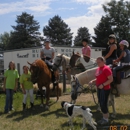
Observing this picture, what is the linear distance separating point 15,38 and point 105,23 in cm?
2265

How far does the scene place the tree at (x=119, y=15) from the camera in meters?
53.8

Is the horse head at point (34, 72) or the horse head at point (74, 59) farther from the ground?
the horse head at point (74, 59)

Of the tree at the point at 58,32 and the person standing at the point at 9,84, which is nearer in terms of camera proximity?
the person standing at the point at 9,84

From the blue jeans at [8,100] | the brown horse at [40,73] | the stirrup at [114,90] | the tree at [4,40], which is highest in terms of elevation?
the tree at [4,40]

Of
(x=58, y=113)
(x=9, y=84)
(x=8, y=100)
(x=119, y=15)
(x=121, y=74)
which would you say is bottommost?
(x=58, y=113)

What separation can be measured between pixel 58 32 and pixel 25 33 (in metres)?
10.5

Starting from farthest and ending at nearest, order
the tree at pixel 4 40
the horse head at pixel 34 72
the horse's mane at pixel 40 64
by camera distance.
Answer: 1. the tree at pixel 4 40
2. the horse's mane at pixel 40 64
3. the horse head at pixel 34 72

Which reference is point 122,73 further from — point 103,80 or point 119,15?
point 119,15

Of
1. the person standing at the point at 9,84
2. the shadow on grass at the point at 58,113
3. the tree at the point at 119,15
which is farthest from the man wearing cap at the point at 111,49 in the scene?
the tree at the point at 119,15

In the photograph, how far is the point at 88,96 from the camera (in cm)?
1189

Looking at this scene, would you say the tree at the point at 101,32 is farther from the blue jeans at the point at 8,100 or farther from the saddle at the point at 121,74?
the saddle at the point at 121,74

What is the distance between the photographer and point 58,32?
6688cm

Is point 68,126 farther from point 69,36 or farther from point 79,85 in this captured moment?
point 69,36

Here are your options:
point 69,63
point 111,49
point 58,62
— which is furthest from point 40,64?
point 111,49
